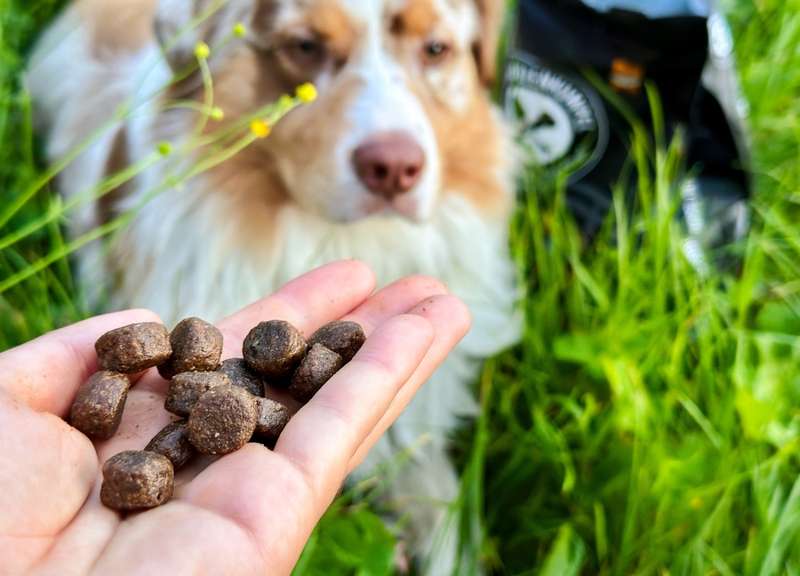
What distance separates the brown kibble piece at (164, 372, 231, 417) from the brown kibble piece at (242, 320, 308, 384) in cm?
12

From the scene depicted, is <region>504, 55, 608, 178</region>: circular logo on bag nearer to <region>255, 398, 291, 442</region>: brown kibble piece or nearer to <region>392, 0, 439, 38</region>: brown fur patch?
<region>392, 0, 439, 38</region>: brown fur patch

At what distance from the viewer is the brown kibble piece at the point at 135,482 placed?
136 centimetres

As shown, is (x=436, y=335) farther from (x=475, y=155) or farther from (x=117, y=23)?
(x=117, y=23)

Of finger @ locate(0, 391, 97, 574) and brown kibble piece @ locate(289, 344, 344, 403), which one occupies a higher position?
finger @ locate(0, 391, 97, 574)

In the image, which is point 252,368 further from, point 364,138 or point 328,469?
point 364,138

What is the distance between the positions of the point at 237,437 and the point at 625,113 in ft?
7.04

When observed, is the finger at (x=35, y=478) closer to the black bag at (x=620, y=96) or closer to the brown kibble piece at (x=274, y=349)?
the brown kibble piece at (x=274, y=349)

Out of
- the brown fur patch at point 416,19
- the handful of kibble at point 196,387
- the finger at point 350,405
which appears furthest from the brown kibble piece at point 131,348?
the brown fur patch at point 416,19

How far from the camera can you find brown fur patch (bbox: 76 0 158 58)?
3328 mm

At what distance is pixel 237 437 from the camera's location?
4.98 ft

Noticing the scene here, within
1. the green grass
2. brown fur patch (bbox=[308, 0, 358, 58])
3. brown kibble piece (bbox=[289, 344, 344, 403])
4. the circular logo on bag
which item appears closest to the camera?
brown kibble piece (bbox=[289, 344, 344, 403])

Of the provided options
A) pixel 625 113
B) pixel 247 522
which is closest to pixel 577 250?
pixel 625 113

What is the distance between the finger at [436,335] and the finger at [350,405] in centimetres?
12

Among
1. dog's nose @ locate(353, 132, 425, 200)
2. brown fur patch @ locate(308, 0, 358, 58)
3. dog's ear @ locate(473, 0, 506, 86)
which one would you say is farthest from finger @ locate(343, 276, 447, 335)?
dog's ear @ locate(473, 0, 506, 86)
